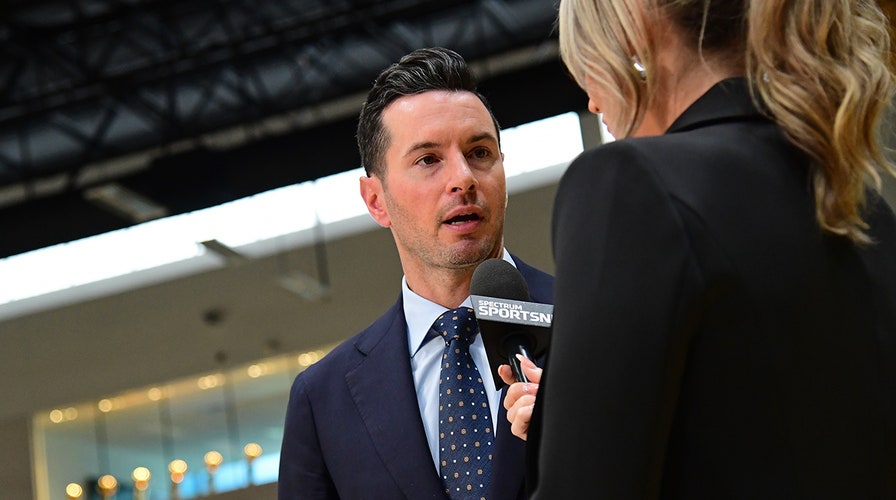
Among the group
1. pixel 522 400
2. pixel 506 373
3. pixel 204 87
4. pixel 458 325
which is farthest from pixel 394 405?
pixel 204 87

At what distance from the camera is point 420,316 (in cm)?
238

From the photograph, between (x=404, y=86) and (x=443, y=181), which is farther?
(x=404, y=86)

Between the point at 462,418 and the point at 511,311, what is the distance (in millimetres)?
558

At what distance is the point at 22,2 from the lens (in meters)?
11.7

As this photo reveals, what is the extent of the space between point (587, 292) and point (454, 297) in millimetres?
1252

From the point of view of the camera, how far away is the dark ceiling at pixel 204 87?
1235cm

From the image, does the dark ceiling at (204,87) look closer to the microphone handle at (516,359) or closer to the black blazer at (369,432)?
the black blazer at (369,432)

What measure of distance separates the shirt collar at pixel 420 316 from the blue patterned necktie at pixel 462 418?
57 millimetres

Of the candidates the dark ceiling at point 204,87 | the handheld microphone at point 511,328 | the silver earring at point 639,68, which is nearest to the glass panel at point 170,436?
the dark ceiling at point 204,87

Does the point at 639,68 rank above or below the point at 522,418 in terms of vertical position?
above

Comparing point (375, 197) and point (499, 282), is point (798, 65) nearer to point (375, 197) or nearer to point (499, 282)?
point (499, 282)

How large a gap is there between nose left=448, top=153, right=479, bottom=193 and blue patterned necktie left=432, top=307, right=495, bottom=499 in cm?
24

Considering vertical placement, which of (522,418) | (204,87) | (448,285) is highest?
(204,87)

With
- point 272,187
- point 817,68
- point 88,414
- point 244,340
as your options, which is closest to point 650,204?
point 817,68
